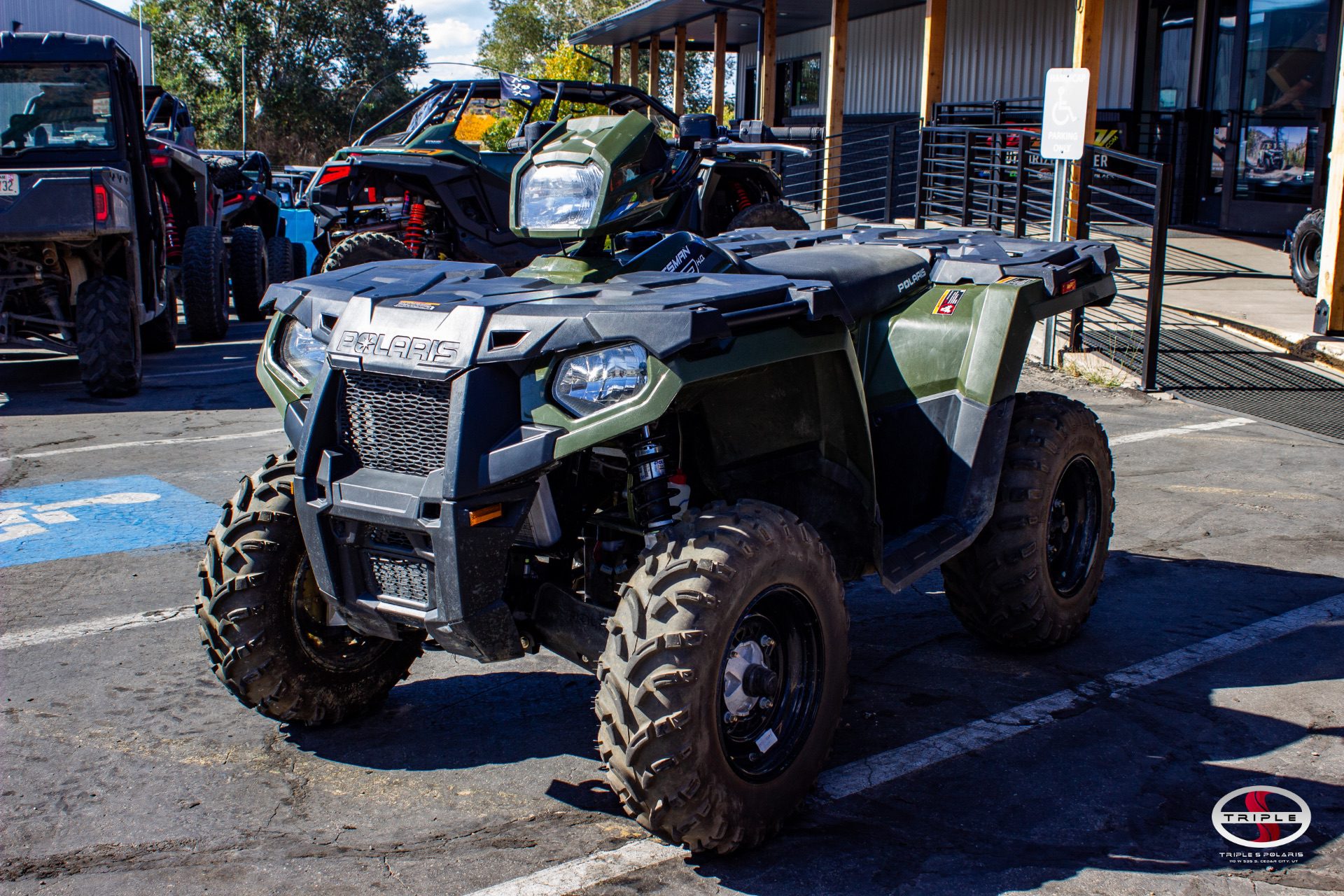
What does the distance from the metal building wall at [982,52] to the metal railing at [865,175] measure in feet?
4.28

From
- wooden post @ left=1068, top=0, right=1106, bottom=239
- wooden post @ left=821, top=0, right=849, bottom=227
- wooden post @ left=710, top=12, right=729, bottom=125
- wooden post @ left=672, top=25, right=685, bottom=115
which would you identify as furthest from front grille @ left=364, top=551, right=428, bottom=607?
wooden post @ left=672, top=25, right=685, bottom=115

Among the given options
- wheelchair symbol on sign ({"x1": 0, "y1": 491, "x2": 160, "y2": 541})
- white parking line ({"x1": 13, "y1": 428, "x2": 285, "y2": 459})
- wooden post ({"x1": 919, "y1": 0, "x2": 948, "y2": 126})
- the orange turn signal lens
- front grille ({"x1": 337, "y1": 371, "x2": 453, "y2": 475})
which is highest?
wooden post ({"x1": 919, "y1": 0, "x2": 948, "y2": 126})

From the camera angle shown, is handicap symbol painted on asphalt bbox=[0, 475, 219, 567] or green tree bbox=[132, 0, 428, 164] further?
green tree bbox=[132, 0, 428, 164]

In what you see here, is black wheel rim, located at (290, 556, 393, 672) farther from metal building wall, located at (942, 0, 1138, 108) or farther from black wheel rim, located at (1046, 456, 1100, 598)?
metal building wall, located at (942, 0, 1138, 108)

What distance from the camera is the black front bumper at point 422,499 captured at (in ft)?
9.69

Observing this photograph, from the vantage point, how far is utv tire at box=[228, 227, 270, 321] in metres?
13.3

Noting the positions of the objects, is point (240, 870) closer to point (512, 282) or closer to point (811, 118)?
point (512, 282)

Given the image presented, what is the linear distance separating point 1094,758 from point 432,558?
2.04 metres

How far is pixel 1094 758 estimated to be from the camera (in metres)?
3.70

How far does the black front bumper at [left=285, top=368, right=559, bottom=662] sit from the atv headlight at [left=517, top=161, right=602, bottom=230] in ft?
2.06

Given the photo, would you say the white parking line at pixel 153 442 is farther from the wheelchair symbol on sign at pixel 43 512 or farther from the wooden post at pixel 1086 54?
the wooden post at pixel 1086 54

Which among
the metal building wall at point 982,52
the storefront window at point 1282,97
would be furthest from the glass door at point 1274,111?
the metal building wall at point 982,52

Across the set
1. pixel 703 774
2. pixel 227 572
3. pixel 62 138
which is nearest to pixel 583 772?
pixel 703 774

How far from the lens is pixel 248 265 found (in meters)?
13.4
